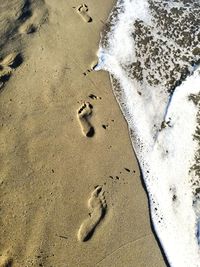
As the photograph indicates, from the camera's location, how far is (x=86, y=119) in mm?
7547

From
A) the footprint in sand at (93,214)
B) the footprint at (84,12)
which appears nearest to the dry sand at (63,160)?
the footprint in sand at (93,214)

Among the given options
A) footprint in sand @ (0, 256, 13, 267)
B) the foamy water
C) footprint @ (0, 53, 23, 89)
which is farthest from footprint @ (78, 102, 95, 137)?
footprint in sand @ (0, 256, 13, 267)

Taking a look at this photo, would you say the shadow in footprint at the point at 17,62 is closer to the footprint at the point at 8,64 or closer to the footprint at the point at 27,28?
the footprint at the point at 8,64

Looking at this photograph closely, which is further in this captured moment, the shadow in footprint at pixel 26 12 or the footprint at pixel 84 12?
the footprint at pixel 84 12

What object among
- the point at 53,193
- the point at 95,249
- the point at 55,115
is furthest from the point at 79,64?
the point at 95,249

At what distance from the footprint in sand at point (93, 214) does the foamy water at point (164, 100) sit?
33.1 inches

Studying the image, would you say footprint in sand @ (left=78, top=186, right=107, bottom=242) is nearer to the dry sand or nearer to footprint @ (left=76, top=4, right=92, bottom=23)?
the dry sand

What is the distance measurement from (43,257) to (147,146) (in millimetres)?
2635

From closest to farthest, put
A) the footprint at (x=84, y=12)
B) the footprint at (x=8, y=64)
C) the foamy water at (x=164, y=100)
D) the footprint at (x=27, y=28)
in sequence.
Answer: the foamy water at (x=164, y=100), the footprint at (x=8, y=64), the footprint at (x=27, y=28), the footprint at (x=84, y=12)

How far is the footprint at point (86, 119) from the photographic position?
7.41 metres

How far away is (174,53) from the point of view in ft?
28.8

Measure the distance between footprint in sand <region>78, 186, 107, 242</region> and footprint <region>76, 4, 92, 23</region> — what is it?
3.81 metres

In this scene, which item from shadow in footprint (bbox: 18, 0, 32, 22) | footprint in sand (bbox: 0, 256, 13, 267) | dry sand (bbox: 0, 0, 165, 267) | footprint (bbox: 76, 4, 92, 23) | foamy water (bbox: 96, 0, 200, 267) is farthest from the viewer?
footprint (bbox: 76, 4, 92, 23)

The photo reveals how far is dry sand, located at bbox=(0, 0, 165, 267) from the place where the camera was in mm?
6492
